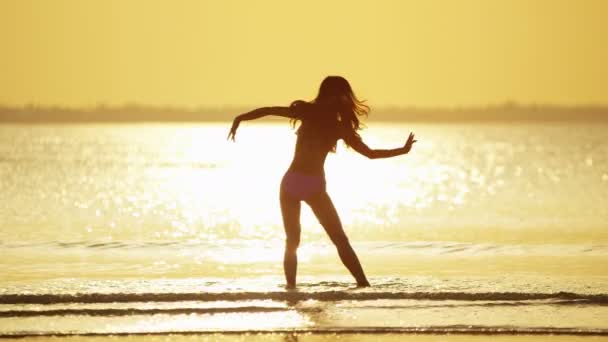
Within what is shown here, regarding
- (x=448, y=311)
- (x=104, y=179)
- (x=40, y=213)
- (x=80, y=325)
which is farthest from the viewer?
(x=104, y=179)

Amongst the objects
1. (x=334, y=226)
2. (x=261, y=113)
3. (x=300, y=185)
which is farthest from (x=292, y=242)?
(x=261, y=113)

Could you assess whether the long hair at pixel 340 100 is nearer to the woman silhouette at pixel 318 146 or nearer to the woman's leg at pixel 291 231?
the woman silhouette at pixel 318 146

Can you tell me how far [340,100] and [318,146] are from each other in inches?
18.6

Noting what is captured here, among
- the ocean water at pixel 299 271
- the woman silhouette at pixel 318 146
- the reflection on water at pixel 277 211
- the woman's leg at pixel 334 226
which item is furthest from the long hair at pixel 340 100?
the reflection on water at pixel 277 211

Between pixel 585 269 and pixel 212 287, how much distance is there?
5618 millimetres

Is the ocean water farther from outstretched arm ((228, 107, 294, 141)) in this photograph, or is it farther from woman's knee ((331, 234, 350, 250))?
outstretched arm ((228, 107, 294, 141))

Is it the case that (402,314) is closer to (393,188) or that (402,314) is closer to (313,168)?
(313,168)

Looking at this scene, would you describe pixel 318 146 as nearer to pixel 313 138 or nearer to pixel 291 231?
pixel 313 138

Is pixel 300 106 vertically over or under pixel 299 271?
over

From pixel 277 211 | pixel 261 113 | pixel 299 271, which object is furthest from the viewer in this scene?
pixel 277 211

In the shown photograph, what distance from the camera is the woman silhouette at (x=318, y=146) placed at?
36.6 feet

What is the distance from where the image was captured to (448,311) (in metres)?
10.1

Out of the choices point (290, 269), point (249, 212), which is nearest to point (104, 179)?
point (249, 212)

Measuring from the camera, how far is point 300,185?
11.3m
